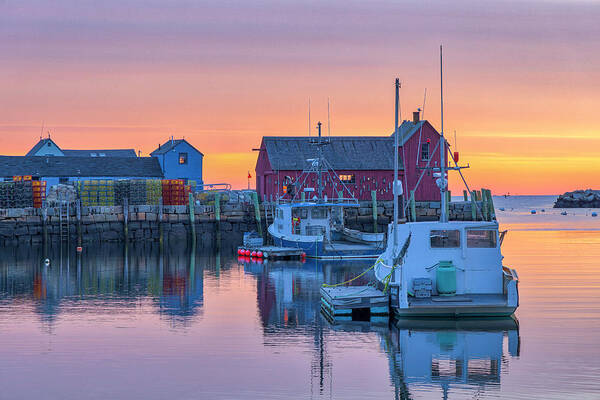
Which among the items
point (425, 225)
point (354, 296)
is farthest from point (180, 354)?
point (425, 225)

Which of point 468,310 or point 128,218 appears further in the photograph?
point 128,218

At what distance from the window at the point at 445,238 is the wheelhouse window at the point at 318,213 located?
21621 mm

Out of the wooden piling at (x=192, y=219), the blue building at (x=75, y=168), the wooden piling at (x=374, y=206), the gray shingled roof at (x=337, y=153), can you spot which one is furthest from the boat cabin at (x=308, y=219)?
the blue building at (x=75, y=168)

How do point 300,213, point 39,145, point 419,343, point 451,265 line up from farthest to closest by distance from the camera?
point 39,145, point 300,213, point 451,265, point 419,343

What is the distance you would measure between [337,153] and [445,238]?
42464mm

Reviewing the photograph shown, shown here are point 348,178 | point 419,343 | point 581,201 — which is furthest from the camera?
point 581,201

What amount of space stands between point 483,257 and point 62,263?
27.3 metres

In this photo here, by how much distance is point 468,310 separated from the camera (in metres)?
22.2

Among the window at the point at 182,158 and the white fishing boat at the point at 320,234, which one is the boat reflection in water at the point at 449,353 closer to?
the white fishing boat at the point at 320,234

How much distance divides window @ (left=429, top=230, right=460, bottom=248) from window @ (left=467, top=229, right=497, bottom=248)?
1.08 ft

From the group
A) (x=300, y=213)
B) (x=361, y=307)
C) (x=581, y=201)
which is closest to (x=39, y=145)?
(x=300, y=213)

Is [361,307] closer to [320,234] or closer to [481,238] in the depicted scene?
[481,238]

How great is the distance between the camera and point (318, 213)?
44781 mm

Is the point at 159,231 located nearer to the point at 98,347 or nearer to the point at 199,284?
the point at 199,284
